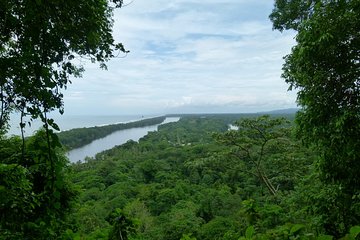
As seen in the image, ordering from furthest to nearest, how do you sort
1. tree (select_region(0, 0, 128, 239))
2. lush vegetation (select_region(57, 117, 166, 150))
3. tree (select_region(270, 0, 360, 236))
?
lush vegetation (select_region(57, 117, 166, 150)), tree (select_region(270, 0, 360, 236)), tree (select_region(0, 0, 128, 239))

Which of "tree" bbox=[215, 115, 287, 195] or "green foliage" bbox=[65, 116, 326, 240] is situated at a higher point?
"tree" bbox=[215, 115, 287, 195]

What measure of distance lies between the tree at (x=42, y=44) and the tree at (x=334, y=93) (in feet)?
8.67

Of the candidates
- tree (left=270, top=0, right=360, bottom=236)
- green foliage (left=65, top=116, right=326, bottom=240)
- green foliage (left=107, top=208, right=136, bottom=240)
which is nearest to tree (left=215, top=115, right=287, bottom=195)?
green foliage (left=65, top=116, right=326, bottom=240)

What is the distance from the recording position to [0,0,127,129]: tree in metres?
1.56

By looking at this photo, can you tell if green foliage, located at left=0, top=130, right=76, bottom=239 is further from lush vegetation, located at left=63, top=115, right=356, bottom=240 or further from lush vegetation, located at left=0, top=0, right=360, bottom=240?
lush vegetation, located at left=63, top=115, right=356, bottom=240

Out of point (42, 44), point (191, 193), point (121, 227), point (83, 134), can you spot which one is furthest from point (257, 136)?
point (83, 134)

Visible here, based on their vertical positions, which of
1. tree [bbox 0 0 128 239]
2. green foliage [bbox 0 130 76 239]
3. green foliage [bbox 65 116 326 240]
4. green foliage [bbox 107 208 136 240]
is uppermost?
tree [bbox 0 0 128 239]

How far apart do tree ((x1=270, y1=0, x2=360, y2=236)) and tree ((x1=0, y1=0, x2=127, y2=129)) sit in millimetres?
2642

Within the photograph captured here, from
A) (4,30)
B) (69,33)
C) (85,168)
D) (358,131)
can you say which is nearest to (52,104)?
(69,33)

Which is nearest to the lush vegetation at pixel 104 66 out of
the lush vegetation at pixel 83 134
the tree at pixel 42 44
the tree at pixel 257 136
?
the tree at pixel 42 44

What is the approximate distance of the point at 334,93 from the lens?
375cm

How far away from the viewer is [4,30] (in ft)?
6.07

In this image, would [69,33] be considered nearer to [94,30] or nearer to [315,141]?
[94,30]

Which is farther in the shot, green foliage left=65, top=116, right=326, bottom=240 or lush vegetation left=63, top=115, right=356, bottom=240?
green foliage left=65, top=116, right=326, bottom=240
